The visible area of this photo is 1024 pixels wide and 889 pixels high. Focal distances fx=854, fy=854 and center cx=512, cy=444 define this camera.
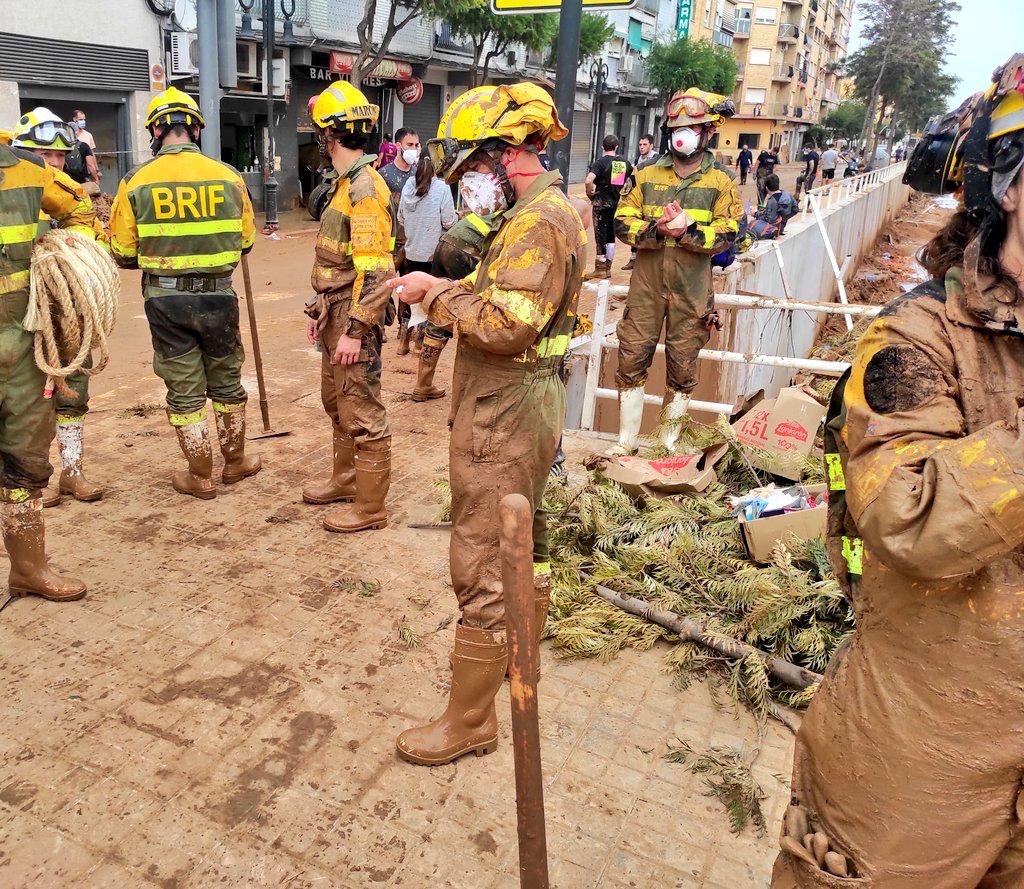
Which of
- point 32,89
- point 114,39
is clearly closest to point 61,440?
point 32,89

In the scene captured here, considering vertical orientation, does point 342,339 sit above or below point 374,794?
above

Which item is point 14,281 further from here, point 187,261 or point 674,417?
point 674,417

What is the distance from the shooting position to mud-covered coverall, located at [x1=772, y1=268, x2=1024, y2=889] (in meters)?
1.42

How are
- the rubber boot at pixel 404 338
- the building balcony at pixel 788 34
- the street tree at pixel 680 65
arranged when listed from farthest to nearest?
the building balcony at pixel 788 34
the street tree at pixel 680 65
the rubber boot at pixel 404 338

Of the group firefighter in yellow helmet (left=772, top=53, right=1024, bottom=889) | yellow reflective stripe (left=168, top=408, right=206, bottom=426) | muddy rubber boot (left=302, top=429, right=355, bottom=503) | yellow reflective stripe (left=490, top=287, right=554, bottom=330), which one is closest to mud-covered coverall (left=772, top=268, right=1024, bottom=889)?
firefighter in yellow helmet (left=772, top=53, right=1024, bottom=889)

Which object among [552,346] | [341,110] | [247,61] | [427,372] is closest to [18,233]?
[341,110]

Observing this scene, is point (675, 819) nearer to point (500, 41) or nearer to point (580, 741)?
point (580, 741)

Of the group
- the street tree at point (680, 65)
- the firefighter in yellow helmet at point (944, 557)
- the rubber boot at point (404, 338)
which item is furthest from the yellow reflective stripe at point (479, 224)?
the street tree at point (680, 65)

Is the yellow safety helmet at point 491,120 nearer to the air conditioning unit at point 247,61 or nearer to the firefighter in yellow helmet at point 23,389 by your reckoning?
the firefighter in yellow helmet at point 23,389

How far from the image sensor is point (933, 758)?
5.32 ft

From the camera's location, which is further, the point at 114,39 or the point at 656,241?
the point at 114,39

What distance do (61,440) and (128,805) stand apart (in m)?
2.98

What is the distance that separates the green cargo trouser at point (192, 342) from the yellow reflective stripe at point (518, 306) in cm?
291

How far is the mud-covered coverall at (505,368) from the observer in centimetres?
271
